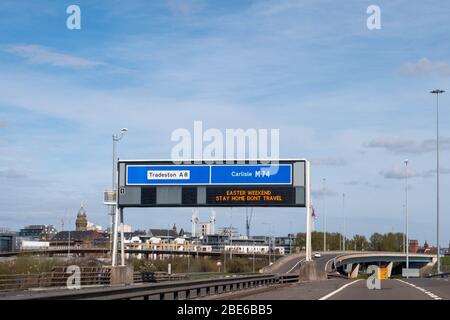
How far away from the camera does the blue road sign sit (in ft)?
189

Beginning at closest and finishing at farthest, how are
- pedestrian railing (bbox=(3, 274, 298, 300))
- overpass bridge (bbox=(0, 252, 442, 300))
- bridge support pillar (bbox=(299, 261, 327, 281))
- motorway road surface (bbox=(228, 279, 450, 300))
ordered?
1. pedestrian railing (bbox=(3, 274, 298, 300))
2. overpass bridge (bbox=(0, 252, 442, 300))
3. motorway road surface (bbox=(228, 279, 450, 300))
4. bridge support pillar (bbox=(299, 261, 327, 281))

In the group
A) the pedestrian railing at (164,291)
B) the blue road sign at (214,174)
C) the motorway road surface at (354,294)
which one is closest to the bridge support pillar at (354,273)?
the blue road sign at (214,174)

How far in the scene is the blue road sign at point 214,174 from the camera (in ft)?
189

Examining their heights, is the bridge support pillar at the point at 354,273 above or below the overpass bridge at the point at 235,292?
below

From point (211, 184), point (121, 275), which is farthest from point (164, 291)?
point (211, 184)

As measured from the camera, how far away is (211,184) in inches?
2283

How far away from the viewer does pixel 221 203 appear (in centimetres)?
5819

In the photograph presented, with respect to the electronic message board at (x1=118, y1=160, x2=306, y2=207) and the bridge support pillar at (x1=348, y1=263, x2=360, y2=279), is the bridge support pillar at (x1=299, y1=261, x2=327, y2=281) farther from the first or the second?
the bridge support pillar at (x1=348, y1=263, x2=360, y2=279)

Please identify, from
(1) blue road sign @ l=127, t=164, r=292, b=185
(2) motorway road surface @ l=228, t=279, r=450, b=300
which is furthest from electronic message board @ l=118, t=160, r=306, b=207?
(2) motorway road surface @ l=228, t=279, r=450, b=300

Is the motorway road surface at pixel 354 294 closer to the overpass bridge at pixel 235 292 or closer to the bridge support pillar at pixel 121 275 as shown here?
the overpass bridge at pixel 235 292

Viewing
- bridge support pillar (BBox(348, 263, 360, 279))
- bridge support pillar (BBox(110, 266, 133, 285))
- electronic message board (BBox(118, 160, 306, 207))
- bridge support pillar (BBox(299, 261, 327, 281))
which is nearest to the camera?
bridge support pillar (BBox(110, 266, 133, 285))
